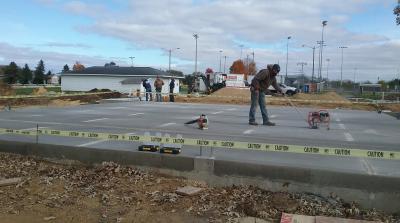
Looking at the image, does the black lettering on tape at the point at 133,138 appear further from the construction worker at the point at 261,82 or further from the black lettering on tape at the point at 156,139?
the construction worker at the point at 261,82

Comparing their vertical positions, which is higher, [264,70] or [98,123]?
[264,70]

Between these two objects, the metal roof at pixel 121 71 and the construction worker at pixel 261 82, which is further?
the metal roof at pixel 121 71

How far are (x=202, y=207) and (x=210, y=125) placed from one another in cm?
710

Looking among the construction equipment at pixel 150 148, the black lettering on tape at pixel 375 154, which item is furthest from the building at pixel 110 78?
the black lettering on tape at pixel 375 154

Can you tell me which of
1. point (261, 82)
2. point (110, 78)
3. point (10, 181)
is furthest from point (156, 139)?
point (110, 78)

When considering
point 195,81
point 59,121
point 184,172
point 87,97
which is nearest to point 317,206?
point 184,172

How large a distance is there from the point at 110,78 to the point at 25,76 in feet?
132

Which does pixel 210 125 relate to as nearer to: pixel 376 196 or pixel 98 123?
pixel 98 123

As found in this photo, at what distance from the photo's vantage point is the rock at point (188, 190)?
7573mm

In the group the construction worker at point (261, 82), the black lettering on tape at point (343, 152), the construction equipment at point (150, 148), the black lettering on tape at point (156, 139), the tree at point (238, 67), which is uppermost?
the tree at point (238, 67)

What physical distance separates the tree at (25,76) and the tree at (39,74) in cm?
368

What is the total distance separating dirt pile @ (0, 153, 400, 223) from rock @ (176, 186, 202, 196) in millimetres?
67

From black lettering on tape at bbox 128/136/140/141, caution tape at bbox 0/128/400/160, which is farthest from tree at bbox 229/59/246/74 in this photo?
black lettering on tape at bbox 128/136/140/141

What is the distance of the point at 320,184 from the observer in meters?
7.51
